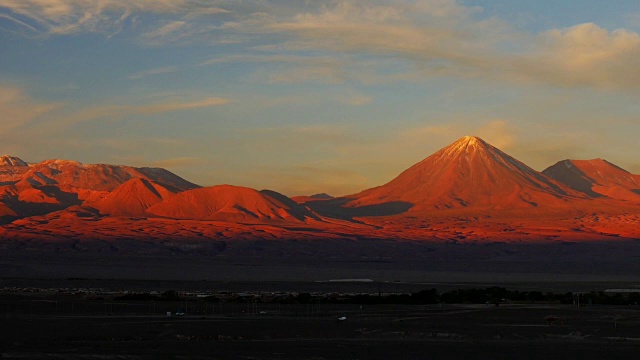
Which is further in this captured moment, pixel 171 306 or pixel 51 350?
pixel 171 306

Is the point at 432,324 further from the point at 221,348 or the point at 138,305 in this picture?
the point at 138,305

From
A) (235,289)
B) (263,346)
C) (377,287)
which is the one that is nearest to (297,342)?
(263,346)

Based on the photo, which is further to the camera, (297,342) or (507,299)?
(507,299)

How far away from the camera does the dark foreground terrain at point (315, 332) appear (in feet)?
155

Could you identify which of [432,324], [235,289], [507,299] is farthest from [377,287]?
[432,324]

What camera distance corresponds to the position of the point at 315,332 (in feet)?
189

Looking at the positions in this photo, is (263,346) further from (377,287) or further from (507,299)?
(377,287)

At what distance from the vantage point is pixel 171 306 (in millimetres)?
80000

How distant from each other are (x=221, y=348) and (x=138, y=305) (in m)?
33.1

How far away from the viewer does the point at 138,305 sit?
8081 cm

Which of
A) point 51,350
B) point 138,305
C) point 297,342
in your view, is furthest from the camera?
point 138,305

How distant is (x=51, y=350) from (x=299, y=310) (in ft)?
99.2

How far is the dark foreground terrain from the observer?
47344mm

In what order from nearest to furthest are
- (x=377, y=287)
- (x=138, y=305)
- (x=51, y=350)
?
1. (x=51, y=350)
2. (x=138, y=305)
3. (x=377, y=287)
